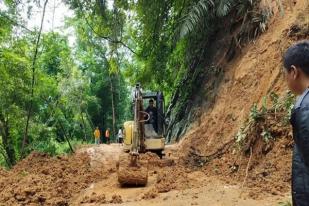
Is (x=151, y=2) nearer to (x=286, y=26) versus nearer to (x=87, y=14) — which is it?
(x=87, y=14)

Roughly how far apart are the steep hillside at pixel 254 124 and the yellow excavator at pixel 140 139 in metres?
1.21

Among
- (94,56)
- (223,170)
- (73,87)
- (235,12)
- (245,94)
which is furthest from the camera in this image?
(94,56)

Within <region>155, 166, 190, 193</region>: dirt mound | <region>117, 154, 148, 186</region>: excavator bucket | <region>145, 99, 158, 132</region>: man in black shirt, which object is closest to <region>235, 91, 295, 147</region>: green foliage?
<region>155, 166, 190, 193</region>: dirt mound

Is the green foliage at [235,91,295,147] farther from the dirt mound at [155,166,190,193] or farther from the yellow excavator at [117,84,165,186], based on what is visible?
the yellow excavator at [117,84,165,186]

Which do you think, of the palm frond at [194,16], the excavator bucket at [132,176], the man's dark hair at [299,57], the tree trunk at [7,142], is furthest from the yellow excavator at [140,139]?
the man's dark hair at [299,57]

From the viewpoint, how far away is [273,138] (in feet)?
32.9

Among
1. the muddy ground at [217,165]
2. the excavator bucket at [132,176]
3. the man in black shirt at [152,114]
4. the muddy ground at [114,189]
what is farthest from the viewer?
the man in black shirt at [152,114]

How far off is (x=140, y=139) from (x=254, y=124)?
4430 mm

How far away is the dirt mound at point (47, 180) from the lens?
9.44 meters

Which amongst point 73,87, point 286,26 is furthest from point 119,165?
point 73,87

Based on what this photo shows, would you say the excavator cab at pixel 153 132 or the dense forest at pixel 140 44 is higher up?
the dense forest at pixel 140 44

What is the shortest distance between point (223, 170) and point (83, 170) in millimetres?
5125

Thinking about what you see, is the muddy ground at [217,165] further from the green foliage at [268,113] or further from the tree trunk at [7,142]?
the tree trunk at [7,142]

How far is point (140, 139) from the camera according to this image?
1412 cm
